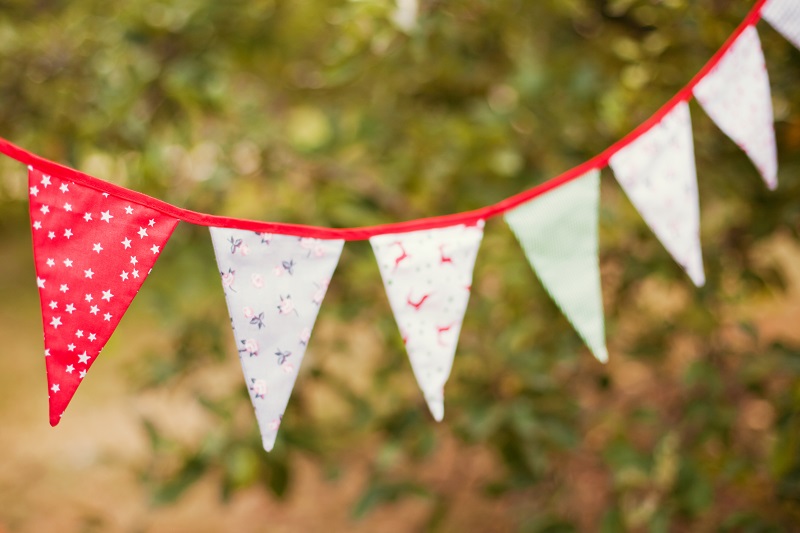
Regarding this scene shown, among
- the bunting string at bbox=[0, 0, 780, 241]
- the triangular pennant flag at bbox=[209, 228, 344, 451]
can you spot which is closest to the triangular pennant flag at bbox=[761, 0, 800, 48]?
the bunting string at bbox=[0, 0, 780, 241]

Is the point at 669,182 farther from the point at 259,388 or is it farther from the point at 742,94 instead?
the point at 259,388

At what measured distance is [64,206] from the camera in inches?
27.9

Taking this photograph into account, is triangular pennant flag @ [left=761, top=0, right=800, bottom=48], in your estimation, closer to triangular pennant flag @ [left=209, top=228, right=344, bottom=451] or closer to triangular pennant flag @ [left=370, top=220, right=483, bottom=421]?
triangular pennant flag @ [left=370, top=220, right=483, bottom=421]

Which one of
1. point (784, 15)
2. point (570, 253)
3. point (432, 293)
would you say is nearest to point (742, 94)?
point (784, 15)

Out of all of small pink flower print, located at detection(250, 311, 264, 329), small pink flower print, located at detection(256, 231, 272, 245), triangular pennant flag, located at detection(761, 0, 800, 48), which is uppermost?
triangular pennant flag, located at detection(761, 0, 800, 48)

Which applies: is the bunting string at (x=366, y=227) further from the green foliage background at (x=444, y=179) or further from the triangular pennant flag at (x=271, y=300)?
the green foliage background at (x=444, y=179)

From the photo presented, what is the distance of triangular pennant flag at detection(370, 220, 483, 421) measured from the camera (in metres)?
0.87

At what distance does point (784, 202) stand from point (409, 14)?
81 cm

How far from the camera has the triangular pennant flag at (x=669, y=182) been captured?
0.95 metres

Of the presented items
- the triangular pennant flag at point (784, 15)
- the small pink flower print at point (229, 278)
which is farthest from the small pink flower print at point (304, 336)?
the triangular pennant flag at point (784, 15)

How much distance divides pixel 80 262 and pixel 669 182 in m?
0.77

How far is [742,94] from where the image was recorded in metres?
0.99

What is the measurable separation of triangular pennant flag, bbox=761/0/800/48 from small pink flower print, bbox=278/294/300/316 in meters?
0.79

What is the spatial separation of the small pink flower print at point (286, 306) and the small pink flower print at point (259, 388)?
0.28 feet
